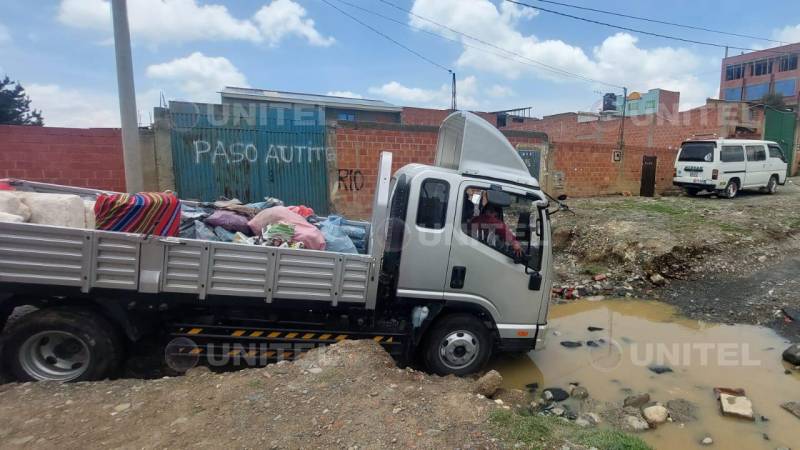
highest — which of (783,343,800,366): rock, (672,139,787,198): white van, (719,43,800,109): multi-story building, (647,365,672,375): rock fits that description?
(719,43,800,109): multi-story building

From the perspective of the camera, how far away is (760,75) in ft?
172

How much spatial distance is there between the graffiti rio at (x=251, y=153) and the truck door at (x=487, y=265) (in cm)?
634

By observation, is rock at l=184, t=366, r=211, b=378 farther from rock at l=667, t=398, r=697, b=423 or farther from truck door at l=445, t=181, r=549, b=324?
rock at l=667, t=398, r=697, b=423

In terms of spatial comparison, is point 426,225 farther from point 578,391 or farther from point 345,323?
point 578,391

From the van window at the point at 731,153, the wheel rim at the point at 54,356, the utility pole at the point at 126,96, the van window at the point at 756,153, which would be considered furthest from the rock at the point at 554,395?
the van window at the point at 756,153

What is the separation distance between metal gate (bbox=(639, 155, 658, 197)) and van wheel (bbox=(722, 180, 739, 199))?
2403 mm

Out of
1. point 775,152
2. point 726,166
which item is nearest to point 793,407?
point 726,166

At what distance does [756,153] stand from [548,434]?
53.0 feet

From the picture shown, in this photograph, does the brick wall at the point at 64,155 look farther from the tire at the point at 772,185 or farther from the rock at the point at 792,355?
the tire at the point at 772,185

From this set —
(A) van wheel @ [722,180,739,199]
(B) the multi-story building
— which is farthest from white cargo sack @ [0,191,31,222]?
(B) the multi-story building

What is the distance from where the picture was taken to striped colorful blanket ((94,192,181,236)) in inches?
134

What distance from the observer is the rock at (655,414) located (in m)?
3.70

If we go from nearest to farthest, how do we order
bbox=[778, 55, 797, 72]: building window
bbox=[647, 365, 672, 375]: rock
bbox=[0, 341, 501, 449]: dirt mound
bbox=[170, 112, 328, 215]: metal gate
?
bbox=[0, 341, 501, 449]: dirt mound < bbox=[647, 365, 672, 375]: rock < bbox=[170, 112, 328, 215]: metal gate < bbox=[778, 55, 797, 72]: building window

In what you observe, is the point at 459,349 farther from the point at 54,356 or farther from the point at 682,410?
the point at 54,356
